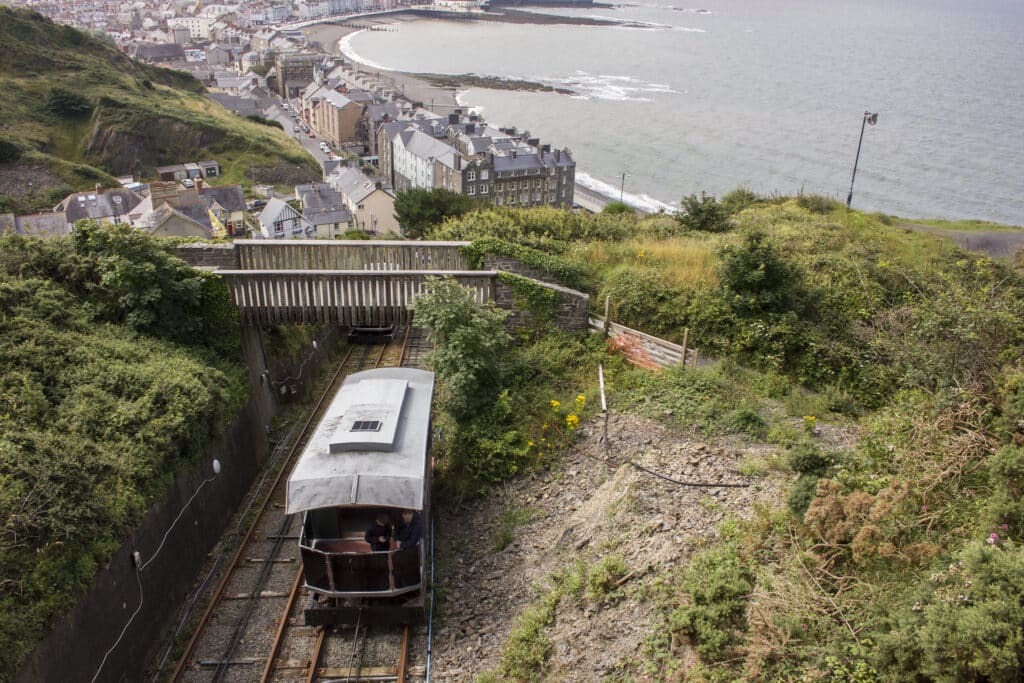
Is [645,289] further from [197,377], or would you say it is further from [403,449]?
[197,377]

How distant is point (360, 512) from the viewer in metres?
12.7

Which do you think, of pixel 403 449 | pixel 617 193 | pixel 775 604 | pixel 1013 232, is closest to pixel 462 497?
pixel 403 449

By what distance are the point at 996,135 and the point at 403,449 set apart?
9460 centimetres

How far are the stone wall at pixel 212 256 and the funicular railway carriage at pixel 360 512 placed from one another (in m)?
7.22

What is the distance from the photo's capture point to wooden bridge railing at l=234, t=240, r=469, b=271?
18031 millimetres

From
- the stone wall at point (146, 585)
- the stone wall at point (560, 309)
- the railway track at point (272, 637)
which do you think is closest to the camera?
the stone wall at point (146, 585)

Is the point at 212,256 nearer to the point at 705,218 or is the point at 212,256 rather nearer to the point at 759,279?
the point at 759,279

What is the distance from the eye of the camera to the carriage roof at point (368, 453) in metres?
11.3

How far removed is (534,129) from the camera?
100 metres

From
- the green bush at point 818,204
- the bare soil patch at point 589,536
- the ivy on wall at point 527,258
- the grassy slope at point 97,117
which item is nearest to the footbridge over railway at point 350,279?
the ivy on wall at point 527,258

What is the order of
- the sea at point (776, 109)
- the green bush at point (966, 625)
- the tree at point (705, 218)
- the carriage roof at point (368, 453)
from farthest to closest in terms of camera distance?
the sea at point (776, 109)
the tree at point (705, 218)
the carriage roof at point (368, 453)
the green bush at point (966, 625)

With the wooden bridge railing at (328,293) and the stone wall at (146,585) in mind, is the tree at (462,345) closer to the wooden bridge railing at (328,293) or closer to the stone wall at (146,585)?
the wooden bridge railing at (328,293)

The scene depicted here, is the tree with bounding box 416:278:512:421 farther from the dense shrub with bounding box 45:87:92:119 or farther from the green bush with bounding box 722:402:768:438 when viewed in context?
the dense shrub with bounding box 45:87:92:119

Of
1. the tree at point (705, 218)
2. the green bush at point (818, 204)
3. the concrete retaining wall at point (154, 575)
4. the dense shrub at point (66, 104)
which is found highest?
the tree at point (705, 218)
